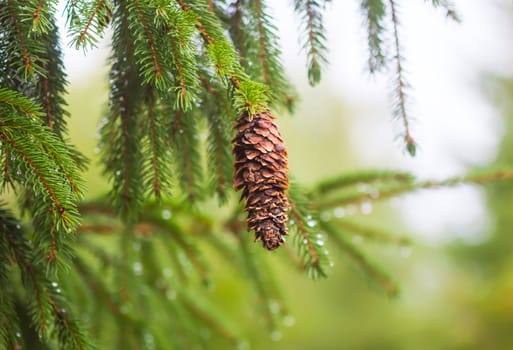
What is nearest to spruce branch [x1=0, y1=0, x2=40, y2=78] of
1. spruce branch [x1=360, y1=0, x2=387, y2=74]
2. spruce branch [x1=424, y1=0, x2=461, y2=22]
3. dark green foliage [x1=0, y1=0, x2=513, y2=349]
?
dark green foliage [x1=0, y1=0, x2=513, y2=349]

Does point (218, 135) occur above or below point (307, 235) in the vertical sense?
above

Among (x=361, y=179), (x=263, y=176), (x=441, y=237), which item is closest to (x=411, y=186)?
(x=361, y=179)

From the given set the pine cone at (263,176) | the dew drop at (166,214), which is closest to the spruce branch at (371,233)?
the dew drop at (166,214)

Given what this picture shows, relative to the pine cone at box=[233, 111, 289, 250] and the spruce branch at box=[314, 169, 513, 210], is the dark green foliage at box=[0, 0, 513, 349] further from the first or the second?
the spruce branch at box=[314, 169, 513, 210]

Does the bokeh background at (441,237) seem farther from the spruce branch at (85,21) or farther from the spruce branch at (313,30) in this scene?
the spruce branch at (85,21)

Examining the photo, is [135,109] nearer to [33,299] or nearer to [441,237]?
[33,299]

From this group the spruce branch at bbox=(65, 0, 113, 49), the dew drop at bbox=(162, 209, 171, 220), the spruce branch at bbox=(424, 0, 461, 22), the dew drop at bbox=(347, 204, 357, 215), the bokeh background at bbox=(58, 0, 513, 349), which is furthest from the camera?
the bokeh background at bbox=(58, 0, 513, 349)
